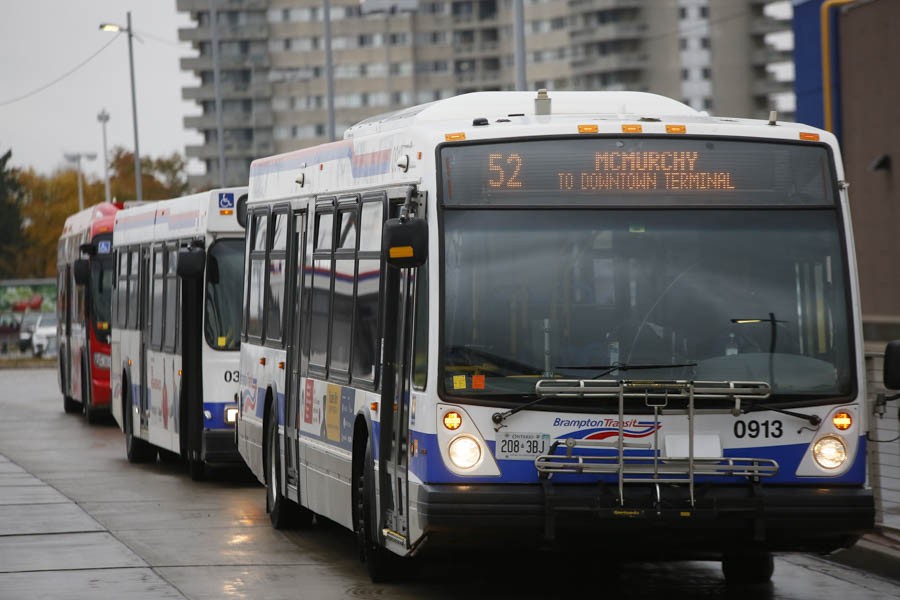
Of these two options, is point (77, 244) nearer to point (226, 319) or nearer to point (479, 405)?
point (226, 319)

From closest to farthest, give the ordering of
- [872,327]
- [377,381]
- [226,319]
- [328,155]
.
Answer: [377,381], [328,155], [226,319], [872,327]

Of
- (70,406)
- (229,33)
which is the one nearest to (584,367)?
(70,406)

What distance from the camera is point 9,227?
115 metres

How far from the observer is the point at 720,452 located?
396 inches

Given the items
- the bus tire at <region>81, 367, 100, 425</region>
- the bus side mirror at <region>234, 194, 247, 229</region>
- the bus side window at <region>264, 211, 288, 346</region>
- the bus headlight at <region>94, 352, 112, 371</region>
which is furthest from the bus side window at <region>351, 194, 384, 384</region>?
the bus tire at <region>81, 367, 100, 425</region>

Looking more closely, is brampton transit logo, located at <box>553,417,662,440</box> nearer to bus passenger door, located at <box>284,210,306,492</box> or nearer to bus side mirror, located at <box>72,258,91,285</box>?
bus passenger door, located at <box>284,210,306,492</box>

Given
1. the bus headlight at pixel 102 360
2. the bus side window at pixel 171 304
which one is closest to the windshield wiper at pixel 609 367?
the bus side window at pixel 171 304

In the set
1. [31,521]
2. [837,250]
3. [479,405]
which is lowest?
[31,521]

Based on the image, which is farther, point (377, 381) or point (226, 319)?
point (226, 319)

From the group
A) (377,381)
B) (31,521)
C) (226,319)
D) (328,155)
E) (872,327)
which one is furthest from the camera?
(872,327)

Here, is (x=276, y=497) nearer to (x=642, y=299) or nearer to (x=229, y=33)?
(x=642, y=299)

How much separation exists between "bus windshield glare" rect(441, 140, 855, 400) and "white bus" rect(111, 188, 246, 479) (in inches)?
371

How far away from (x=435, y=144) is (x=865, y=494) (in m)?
2.94

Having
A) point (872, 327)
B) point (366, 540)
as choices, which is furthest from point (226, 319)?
point (872, 327)
